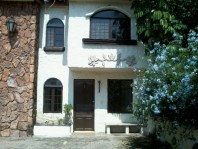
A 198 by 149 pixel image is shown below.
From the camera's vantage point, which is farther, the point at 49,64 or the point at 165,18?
the point at 49,64

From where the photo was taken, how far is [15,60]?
15273mm

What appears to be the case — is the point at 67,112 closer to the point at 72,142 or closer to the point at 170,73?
the point at 72,142

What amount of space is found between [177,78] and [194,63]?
25.3 inches

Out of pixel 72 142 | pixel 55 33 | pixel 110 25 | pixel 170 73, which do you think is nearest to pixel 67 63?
pixel 55 33

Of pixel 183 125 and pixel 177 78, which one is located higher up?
pixel 177 78

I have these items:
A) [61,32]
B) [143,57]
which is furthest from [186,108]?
[61,32]

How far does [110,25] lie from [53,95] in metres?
4.25

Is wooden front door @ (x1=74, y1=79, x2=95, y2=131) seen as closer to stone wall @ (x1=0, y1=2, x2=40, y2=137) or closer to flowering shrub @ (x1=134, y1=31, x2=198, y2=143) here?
stone wall @ (x1=0, y1=2, x2=40, y2=137)

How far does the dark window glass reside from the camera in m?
16.8

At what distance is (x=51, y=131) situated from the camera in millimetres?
15312

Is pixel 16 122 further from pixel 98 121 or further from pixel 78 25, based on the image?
pixel 78 25

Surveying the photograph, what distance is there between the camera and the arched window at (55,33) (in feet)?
54.5

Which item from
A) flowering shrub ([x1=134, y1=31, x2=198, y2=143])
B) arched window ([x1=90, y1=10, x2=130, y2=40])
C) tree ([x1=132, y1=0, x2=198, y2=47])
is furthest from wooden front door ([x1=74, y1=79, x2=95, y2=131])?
flowering shrub ([x1=134, y1=31, x2=198, y2=143])

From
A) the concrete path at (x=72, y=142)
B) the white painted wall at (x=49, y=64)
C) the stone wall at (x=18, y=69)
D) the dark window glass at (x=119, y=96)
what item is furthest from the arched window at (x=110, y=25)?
the concrete path at (x=72, y=142)
